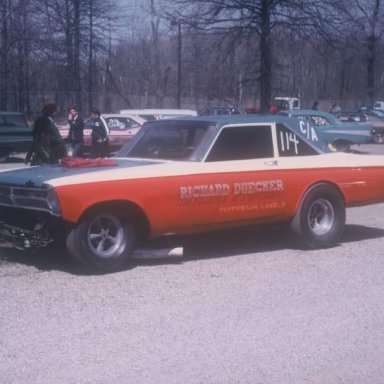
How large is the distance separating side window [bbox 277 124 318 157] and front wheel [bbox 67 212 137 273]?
2.20 m

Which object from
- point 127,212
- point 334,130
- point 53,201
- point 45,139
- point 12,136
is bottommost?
point 127,212

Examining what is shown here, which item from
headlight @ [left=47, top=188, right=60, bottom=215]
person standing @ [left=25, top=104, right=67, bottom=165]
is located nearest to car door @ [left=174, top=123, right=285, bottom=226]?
headlight @ [left=47, top=188, right=60, bottom=215]

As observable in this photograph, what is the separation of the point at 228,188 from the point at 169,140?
1.01 m

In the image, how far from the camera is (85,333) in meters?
5.34

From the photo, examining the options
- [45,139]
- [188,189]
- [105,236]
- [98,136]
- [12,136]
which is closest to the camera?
[105,236]

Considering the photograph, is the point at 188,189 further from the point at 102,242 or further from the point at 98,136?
the point at 98,136

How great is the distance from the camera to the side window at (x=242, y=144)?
26.1 ft

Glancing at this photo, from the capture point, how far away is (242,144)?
8.19 metres

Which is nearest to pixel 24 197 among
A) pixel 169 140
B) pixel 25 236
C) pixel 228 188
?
pixel 25 236

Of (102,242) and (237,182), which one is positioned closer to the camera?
(102,242)

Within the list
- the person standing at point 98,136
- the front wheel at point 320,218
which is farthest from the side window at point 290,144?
the person standing at point 98,136

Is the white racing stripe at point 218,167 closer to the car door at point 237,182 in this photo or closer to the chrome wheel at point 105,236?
the car door at point 237,182

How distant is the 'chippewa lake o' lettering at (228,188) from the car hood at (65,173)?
0.54 meters

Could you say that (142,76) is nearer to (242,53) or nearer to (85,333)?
(242,53)
